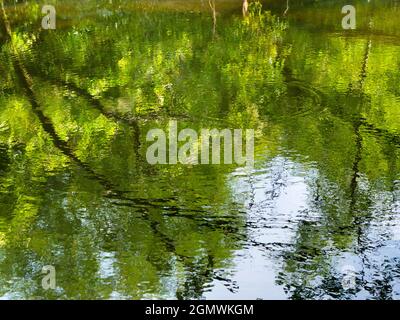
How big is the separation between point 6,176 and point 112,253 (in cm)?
328

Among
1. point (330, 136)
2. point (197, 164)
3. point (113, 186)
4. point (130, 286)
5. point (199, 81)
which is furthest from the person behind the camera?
point (199, 81)

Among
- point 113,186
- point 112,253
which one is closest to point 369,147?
point 113,186

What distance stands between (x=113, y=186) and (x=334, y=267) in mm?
3776

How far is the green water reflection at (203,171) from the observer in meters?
7.31

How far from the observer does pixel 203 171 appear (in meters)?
9.98

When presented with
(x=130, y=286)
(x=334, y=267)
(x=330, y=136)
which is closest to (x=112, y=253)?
(x=130, y=286)

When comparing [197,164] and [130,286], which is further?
[197,164]

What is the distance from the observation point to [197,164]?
10.3 metres

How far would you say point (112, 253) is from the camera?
305 inches

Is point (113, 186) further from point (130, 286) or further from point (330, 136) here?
point (330, 136)

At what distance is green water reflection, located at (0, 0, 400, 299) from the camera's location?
24.0 feet

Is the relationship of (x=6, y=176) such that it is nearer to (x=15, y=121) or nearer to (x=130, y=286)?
(x=15, y=121)
